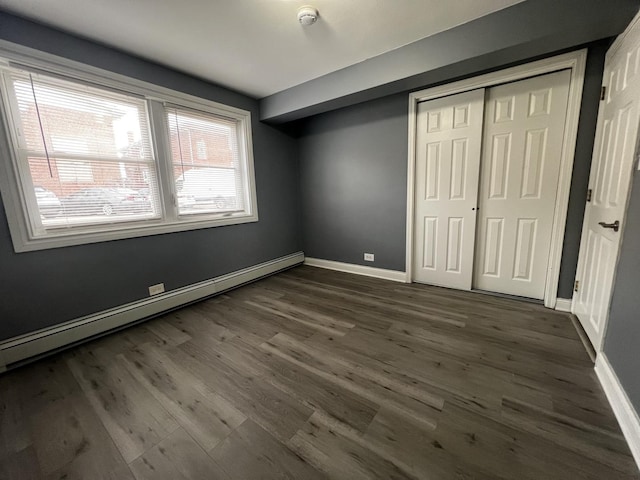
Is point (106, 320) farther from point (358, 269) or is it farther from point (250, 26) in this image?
point (358, 269)

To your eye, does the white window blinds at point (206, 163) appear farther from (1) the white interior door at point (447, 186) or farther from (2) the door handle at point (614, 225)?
(2) the door handle at point (614, 225)

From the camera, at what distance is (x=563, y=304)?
2432 millimetres

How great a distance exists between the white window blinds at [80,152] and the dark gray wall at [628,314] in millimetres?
3727

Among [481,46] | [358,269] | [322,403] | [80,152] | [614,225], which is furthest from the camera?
[358,269]

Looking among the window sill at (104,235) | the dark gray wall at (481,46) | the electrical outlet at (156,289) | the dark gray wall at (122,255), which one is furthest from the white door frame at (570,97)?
the electrical outlet at (156,289)

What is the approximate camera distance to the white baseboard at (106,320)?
1.89m

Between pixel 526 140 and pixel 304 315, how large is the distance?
9.27 feet

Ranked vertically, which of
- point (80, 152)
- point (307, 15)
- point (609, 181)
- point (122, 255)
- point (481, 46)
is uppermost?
point (307, 15)

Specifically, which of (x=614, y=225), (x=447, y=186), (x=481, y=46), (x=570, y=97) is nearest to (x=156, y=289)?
(x=447, y=186)

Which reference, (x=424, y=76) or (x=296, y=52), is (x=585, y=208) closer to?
(x=424, y=76)

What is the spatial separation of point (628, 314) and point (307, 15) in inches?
109

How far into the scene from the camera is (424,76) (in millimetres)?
2354

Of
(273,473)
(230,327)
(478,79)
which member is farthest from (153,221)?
(478,79)

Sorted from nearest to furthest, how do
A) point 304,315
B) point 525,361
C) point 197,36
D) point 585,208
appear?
1. point 525,361
2. point 197,36
3. point 585,208
4. point 304,315
